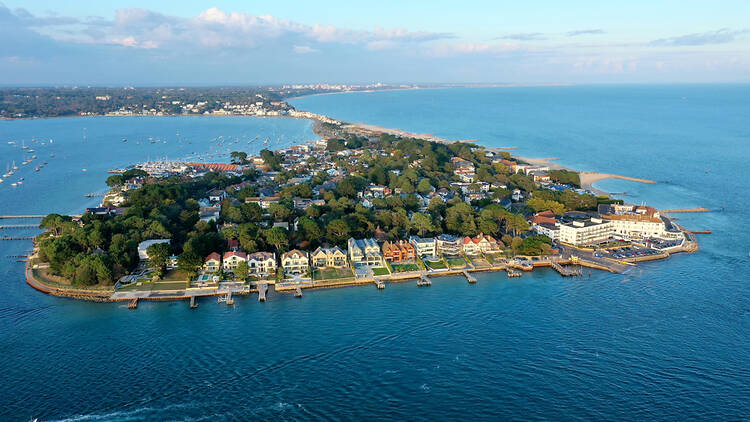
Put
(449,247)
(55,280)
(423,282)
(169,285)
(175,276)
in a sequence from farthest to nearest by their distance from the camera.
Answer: (449,247)
(423,282)
(175,276)
(55,280)
(169,285)

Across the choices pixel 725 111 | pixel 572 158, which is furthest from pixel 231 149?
pixel 725 111

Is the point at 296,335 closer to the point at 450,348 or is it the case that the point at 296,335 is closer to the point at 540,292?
the point at 450,348

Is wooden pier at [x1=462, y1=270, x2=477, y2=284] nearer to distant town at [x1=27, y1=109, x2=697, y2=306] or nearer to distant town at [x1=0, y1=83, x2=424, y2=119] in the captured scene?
distant town at [x1=27, y1=109, x2=697, y2=306]

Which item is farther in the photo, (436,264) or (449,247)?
(449,247)

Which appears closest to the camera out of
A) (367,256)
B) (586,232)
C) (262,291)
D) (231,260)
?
(262,291)

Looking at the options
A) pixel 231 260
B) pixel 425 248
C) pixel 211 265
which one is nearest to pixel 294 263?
pixel 231 260

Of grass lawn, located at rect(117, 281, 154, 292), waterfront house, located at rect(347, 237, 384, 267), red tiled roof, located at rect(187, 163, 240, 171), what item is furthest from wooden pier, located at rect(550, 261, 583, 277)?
red tiled roof, located at rect(187, 163, 240, 171)

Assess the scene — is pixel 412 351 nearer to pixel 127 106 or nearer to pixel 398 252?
pixel 398 252

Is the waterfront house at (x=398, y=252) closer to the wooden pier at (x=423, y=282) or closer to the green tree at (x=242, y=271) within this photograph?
the wooden pier at (x=423, y=282)
